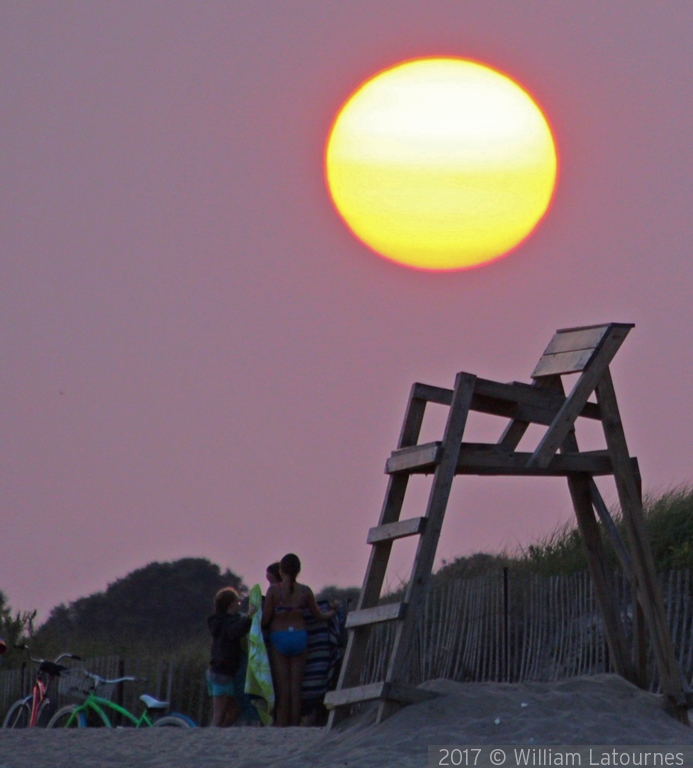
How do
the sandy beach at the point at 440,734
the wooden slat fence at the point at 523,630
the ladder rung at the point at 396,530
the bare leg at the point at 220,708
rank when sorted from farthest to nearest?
the wooden slat fence at the point at 523,630 → the bare leg at the point at 220,708 → the ladder rung at the point at 396,530 → the sandy beach at the point at 440,734

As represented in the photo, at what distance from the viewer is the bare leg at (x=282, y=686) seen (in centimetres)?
1118

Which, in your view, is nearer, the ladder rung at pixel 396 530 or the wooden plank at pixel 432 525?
the wooden plank at pixel 432 525

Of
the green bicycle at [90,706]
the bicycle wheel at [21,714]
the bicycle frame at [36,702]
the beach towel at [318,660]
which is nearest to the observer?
the beach towel at [318,660]

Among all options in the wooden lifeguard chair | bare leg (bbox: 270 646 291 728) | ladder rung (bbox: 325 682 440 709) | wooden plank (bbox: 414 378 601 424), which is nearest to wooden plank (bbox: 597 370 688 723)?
the wooden lifeguard chair

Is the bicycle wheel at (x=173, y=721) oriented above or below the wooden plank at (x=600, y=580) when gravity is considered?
below

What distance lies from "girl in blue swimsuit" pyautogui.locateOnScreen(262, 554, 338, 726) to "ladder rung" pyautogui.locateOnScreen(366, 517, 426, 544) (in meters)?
2.15

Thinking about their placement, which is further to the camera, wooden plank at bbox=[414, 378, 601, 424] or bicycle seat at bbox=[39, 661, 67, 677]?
bicycle seat at bbox=[39, 661, 67, 677]

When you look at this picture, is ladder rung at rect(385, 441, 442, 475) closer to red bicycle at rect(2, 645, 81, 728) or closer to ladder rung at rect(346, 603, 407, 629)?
ladder rung at rect(346, 603, 407, 629)

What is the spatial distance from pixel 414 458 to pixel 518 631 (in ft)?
16.9

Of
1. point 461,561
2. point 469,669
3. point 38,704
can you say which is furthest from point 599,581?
point 461,561

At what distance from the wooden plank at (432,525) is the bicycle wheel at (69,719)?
5.06 m

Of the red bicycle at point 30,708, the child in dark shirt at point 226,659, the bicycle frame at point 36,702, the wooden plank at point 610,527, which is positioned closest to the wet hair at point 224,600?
the child in dark shirt at point 226,659

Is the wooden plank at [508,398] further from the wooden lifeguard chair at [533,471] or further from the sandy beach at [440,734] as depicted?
the sandy beach at [440,734]

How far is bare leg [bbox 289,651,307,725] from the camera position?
11172 millimetres
